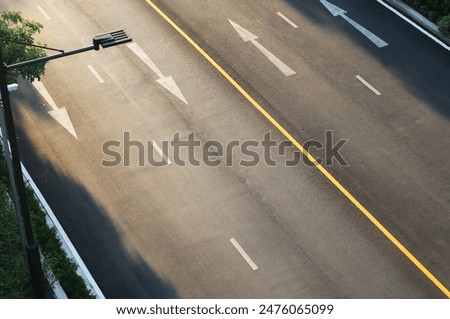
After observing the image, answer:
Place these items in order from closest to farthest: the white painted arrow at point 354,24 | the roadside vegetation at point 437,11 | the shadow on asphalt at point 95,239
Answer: the shadow on asphalt at point 95,239 → the white painted arrow at point 354,24 → the roadside vegetation at point 437,11

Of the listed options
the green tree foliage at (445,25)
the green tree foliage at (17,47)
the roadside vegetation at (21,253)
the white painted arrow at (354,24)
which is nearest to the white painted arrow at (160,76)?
the green tree foliage at (17,47)

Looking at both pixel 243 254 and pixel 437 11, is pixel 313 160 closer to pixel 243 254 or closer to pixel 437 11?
pixel 243 254

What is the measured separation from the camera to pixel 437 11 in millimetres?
35469

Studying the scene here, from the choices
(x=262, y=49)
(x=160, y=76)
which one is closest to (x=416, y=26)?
(x=262, y=49)

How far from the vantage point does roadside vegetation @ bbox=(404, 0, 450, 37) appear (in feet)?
113

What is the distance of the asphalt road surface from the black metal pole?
2.89m

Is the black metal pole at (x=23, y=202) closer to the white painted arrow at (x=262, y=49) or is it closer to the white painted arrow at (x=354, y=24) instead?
the white painted arrow at (x=262, y=49)

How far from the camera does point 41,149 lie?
29656mm

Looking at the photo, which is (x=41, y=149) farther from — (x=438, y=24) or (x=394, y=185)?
(x=438, y=24)

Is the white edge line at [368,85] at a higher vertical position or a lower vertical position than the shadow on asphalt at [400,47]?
lower

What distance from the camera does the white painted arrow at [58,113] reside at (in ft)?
100

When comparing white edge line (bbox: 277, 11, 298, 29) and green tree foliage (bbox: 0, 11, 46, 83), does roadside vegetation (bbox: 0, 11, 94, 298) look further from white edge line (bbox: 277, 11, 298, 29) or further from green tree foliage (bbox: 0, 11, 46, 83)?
white edge line (bbox: 277, 11, 298, 29)

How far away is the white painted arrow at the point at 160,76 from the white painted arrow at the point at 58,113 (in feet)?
12.1

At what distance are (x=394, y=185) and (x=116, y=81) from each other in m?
10.7
